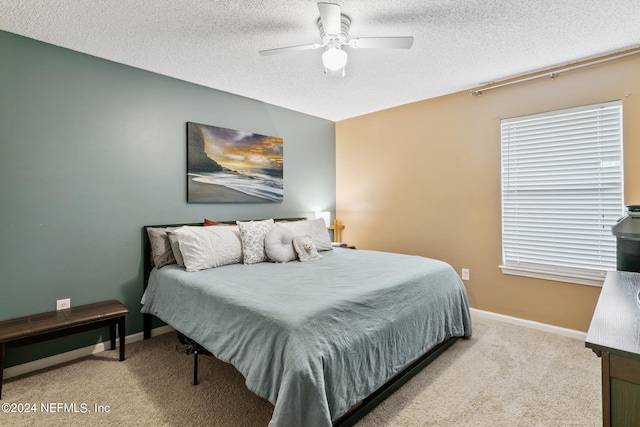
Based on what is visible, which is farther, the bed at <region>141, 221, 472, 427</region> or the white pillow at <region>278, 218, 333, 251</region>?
the white pillow at <region>278, 218, 333, 251</region>

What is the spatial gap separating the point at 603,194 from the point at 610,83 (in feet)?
3.11

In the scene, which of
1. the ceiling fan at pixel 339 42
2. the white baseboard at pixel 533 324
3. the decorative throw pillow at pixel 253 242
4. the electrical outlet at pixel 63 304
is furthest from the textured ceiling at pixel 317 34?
the white baseboard at pixel 533 324

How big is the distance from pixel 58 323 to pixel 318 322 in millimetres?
1944

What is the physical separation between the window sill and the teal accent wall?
323cm

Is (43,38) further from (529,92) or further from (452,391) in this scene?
(529,92)

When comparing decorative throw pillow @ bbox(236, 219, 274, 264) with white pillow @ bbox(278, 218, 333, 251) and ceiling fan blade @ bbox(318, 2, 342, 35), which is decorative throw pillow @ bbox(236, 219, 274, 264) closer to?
white pillow @ bbox(278, 218, 333, 251)

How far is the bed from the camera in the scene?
1.47 meters

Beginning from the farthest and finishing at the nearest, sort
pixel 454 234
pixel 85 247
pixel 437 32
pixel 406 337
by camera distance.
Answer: pixel 454 234
pixel 85 247
pixel 437 32
pixel 406 337

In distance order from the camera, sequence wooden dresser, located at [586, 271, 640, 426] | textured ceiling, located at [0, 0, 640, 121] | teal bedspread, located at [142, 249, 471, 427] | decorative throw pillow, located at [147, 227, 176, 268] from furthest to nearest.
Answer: decorative throw pillow, located at [147, 227, 176, 268]
textured ceiling, located at [0, 0, 640, 121]
teal bedspread, located at [142, 249, 471, 427]
wooden dresser, located at [586, 271, 640, 426]

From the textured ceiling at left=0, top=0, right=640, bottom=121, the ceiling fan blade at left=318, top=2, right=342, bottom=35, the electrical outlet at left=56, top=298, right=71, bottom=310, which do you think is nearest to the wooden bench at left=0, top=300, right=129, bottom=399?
the electrical outlet at left=56, top=298, right=71, bottom=310

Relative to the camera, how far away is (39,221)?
2430 millimetres

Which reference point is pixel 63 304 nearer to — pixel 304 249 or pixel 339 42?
pixel 304 249

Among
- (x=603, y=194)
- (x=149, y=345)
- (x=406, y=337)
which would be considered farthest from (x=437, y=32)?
(x=149, y=345)

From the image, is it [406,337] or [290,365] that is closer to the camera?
[290,365]
